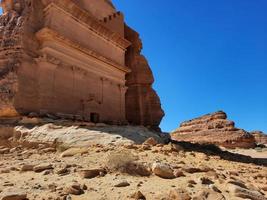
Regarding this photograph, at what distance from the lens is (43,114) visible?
14367 millimetres

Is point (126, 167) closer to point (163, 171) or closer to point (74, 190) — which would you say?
point (163, 171)

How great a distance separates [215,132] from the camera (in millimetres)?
33406

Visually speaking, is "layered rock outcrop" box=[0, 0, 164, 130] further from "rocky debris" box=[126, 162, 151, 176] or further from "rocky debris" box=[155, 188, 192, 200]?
"rocky debris" box=[155, 188, 192, 200]

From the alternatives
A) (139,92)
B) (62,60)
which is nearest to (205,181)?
(62,60)

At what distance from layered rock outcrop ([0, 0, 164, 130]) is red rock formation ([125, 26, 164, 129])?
120 inches

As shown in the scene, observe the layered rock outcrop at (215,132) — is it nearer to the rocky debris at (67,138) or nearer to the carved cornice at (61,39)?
the carved cornice at (61,39)

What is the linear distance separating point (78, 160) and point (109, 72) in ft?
50.5

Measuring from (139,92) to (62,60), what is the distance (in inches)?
429

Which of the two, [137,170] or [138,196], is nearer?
[138,196]

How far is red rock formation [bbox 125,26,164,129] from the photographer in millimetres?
25281

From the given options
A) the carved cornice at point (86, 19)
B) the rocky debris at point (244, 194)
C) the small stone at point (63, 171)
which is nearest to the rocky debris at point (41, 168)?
the small stone at point (63, 171)

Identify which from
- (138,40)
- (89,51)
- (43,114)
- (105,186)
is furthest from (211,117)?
(105,186)

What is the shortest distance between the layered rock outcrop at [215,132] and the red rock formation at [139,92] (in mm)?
11555

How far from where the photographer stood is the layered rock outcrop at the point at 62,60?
14422mm
